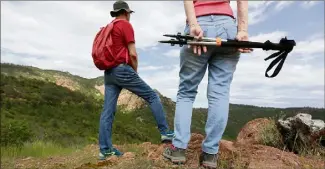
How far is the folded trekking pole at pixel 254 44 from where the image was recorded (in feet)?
14.1

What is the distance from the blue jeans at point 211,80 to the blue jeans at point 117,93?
1122 mm

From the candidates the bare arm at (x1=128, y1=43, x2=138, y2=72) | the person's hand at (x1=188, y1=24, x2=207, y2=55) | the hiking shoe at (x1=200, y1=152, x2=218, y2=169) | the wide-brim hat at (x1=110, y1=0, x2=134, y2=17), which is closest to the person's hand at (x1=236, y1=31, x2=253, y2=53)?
the person's hand at (x1=188, y1=24, x2=207, y2=55)

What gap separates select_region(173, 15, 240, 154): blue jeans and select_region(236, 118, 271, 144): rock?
263 cm

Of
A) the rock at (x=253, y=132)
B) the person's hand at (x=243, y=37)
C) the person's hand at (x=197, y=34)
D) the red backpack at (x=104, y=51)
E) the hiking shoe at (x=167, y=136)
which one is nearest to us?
the person's hand at (x=197, y=34)

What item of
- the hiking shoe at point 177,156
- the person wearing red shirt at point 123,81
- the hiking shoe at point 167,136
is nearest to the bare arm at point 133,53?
the person wearing red shirt at point 123,81

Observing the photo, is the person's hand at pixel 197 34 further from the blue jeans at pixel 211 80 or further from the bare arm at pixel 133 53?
the bare arm at pixel 133 53

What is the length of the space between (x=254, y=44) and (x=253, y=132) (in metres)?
3.18

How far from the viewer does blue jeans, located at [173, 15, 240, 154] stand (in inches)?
174

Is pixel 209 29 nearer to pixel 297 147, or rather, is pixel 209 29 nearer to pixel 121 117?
pixel 297 147

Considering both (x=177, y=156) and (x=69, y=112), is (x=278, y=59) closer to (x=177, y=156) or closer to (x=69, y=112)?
(x=177, y=156)

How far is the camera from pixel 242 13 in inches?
175

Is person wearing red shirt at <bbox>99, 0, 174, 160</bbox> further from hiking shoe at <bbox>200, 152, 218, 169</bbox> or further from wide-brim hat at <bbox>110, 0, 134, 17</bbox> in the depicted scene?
hiking shoe at <bbox>200, 152, 218, 169</bbox>

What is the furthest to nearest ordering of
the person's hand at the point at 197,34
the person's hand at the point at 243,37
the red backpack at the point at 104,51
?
the red backpack at the point at 104,51 < the person's hand at the point at 243,37 < the person's hand at the point at 197,34

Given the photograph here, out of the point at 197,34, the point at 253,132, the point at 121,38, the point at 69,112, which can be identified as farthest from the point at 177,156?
the point at 69,112
